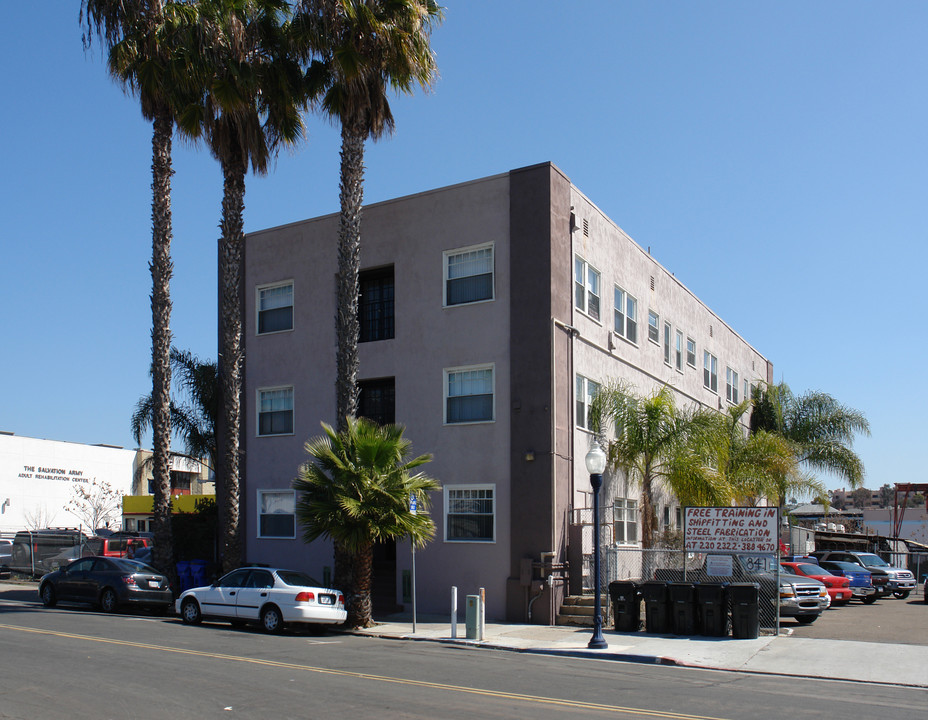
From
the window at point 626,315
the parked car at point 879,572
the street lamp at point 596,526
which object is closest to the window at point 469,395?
the street lamp at point 596,526

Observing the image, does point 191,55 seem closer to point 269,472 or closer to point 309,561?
point 269,472

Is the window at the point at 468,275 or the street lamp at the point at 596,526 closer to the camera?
→ the street lamp at the point at 596,526

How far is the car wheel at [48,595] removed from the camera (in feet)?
78.1

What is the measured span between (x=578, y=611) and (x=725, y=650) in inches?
185

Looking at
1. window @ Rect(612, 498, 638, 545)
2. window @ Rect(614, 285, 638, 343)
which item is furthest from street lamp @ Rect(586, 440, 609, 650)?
window @ Rect(614, 285, 638, 343)

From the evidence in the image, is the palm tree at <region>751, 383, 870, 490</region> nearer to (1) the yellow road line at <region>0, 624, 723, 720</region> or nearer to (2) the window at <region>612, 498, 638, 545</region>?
(2) the window at <region>612, 498, 638, 545</region>

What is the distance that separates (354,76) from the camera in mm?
21312

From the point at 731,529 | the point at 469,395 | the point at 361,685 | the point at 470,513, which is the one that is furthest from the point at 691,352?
the point at 361,685

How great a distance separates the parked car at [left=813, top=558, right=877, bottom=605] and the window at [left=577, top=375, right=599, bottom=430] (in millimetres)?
11609

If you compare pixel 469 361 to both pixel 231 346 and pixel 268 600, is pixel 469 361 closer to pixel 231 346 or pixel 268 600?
pixel 231 346

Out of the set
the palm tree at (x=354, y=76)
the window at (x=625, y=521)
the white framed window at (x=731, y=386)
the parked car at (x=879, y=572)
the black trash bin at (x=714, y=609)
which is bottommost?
the parked car at (x=879, y=572)

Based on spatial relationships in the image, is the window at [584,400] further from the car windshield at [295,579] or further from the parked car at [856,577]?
the parked car at [856,577]

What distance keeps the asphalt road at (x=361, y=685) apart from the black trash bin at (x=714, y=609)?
3.97 m

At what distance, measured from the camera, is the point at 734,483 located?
91.7ft
